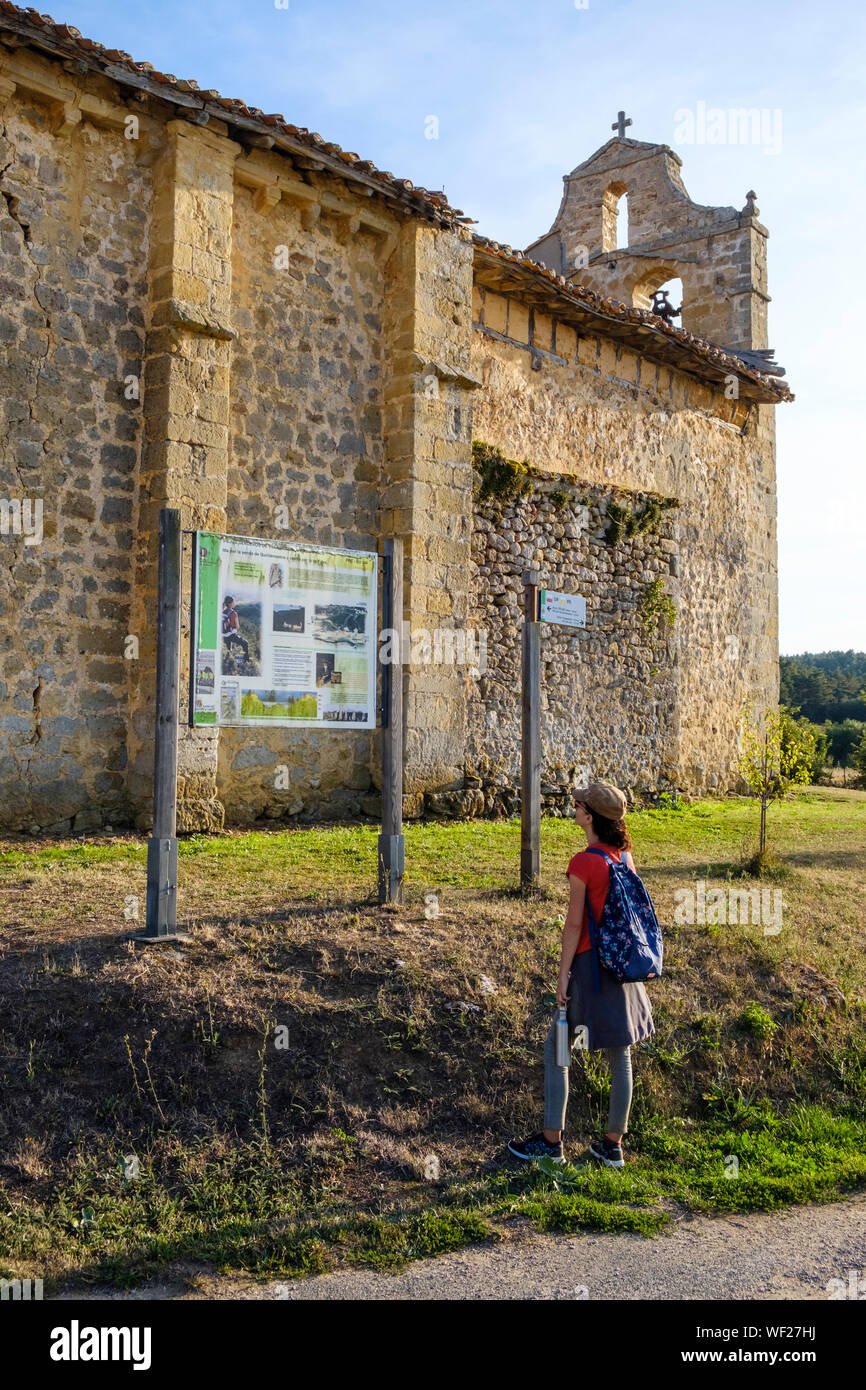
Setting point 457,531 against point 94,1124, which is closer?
point 94,1124

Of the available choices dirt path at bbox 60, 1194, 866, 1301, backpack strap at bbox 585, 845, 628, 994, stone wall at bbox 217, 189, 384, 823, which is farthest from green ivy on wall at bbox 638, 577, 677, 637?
dirt path at bbox 60, 1194, 866, 1301

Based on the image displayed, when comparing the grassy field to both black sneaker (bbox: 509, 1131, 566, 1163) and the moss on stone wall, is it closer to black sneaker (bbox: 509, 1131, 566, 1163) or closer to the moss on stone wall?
black sneaker (bbox: 509, 1131, 566, 1163)

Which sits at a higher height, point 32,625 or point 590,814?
point 32,625

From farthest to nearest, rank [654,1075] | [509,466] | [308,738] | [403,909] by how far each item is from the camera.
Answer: [509,466]
[308,738]
[403,909]
[654,1075]

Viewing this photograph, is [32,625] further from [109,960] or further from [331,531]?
[109,960]

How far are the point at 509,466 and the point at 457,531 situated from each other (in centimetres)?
135

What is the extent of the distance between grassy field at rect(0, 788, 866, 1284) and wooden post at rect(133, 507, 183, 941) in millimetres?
228

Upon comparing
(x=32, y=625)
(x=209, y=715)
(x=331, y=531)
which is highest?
(x=331, y=531)

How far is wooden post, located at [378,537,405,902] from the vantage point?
6.83m

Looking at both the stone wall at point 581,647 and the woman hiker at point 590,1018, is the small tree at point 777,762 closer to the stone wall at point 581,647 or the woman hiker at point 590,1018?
the stone wall at point 581,647

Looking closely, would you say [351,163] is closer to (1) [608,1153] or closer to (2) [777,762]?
(2) [777,762]

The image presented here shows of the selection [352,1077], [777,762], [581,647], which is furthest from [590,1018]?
[581,647]

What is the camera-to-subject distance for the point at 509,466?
12445 millimetres

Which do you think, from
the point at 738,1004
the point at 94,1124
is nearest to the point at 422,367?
the point at 738,1004
